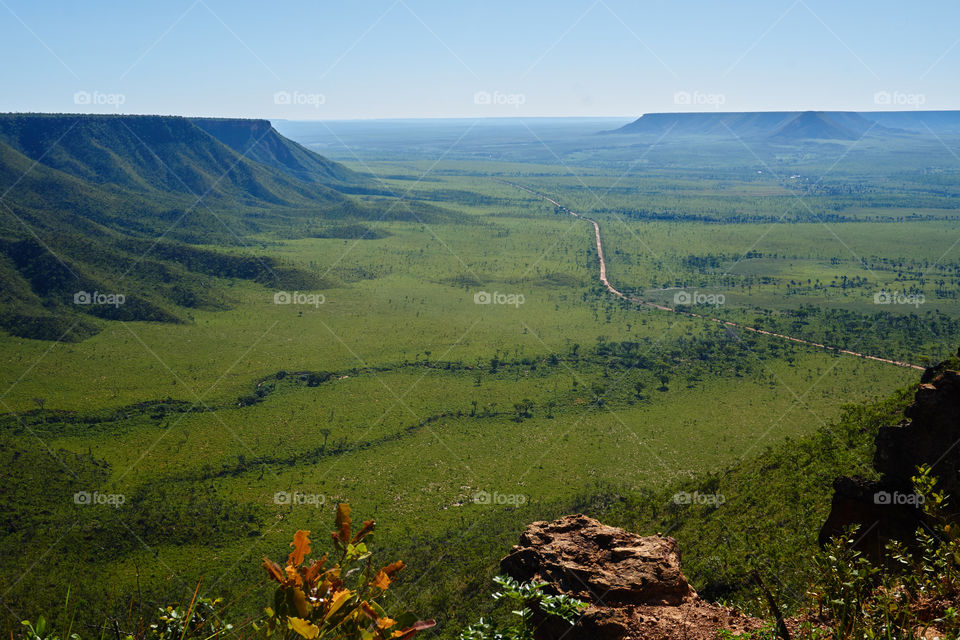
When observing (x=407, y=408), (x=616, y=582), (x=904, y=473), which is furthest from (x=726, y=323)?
(x=616, y=582)

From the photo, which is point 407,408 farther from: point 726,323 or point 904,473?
point 726,323

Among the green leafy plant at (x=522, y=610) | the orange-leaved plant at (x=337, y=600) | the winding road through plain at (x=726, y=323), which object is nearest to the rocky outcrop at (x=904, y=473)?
the green leafy plant at (x=522, y=610)

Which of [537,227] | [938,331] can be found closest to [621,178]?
[537,227]

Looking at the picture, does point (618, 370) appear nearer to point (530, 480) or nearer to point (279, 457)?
point (530, 480)

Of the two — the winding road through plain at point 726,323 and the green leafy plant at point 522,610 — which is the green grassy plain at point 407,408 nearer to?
the winding road through plain at point 726,323

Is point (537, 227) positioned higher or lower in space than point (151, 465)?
higher
